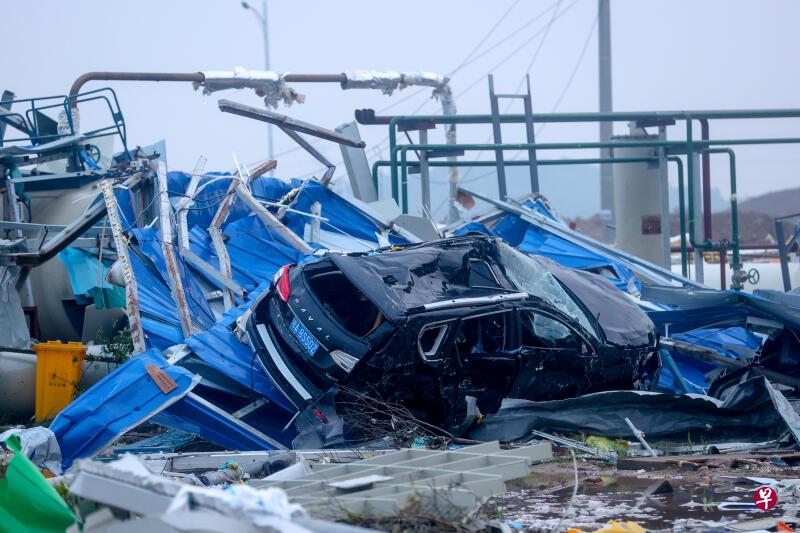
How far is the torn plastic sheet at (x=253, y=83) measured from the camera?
56.9ft

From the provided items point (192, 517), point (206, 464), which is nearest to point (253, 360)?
point (206, 464)

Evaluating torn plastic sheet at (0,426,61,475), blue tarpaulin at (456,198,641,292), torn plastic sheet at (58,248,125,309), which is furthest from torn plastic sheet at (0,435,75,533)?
blue tarpaulin at (456,198,641,292)

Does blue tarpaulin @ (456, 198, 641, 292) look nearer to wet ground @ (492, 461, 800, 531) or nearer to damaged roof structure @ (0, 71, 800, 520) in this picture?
damaged roof structure @ (0, 71, 800, 520)

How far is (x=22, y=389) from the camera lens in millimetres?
9000

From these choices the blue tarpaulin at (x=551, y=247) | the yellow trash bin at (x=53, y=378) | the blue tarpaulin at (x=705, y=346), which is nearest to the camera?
the yellow trash bin at (x=53, y=378)

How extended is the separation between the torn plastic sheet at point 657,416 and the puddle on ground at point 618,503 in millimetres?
948

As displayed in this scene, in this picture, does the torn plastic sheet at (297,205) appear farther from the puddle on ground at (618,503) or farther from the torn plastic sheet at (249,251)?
the puddle on ground at (618,503)

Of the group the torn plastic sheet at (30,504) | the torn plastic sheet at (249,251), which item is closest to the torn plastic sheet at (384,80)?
the torn plastic sheet at (249,251)

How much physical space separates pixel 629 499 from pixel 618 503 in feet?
0.49

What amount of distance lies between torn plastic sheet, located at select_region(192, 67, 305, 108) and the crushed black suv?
9.96 m

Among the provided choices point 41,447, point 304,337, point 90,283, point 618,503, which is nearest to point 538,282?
point 304,337

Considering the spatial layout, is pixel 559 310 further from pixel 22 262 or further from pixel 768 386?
pixel 22 262

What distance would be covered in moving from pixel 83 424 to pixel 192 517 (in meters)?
4.34

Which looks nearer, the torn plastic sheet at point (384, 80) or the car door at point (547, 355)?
the car door at point (547, 355)
